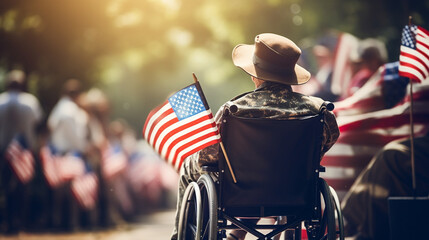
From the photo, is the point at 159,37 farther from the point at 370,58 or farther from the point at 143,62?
the point at 370,58

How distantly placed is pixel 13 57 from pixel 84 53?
152cm

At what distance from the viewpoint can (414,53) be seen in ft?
22.3

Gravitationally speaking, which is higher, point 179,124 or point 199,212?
point 179,124

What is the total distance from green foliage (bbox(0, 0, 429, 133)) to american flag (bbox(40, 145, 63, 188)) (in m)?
4.23

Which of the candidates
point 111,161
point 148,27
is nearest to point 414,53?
point 111,161

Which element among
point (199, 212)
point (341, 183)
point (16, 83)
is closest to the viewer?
point (199, 212)

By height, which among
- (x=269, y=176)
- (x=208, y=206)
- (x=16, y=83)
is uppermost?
(x=16, y=83)

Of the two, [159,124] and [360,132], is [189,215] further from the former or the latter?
[360,132]

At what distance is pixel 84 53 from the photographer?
1770 centimetres

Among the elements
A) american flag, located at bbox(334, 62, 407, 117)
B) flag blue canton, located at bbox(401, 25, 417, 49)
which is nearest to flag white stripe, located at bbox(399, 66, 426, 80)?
flag blue canton, located at bbox(401, 25, 417, 49)

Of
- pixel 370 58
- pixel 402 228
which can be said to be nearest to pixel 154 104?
pixel 370 58

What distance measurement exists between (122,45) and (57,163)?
5.74 meters

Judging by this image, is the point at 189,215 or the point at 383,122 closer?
the point at 189,215

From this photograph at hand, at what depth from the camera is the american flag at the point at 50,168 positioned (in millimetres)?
12875
